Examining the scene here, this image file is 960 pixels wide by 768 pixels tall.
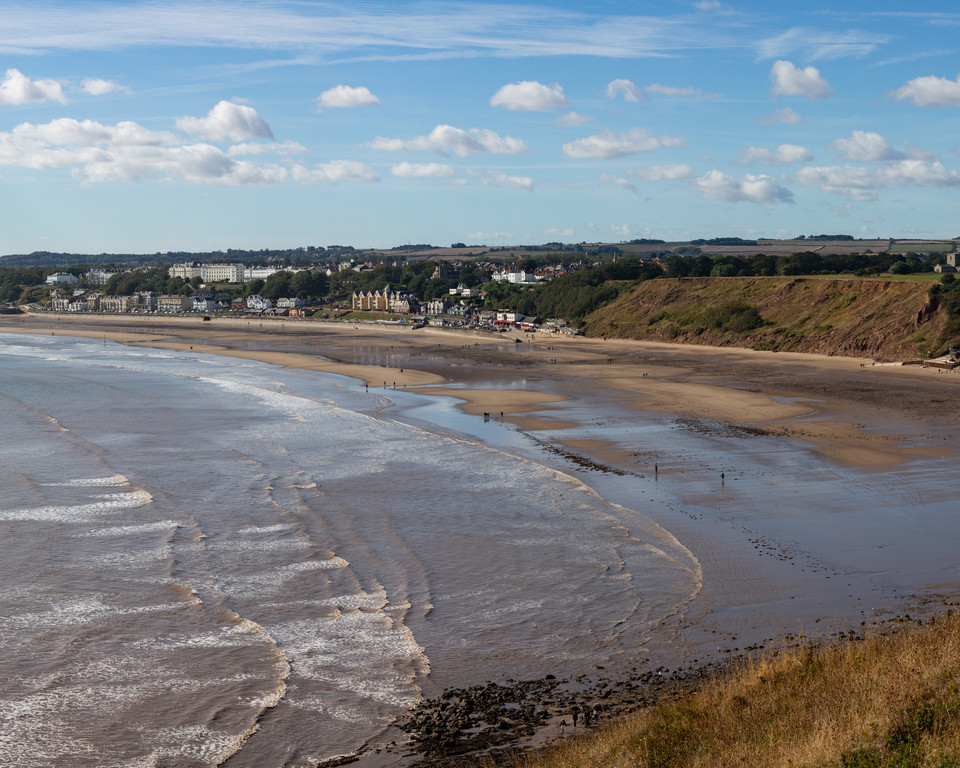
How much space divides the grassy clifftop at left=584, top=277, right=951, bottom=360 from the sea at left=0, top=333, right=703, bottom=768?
45.1 metres

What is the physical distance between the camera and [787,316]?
8500 cm

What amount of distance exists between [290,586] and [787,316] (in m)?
74.7

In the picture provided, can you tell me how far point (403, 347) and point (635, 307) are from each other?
98.9 ft

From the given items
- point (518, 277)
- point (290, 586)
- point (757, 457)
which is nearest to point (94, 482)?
point (290, 586)

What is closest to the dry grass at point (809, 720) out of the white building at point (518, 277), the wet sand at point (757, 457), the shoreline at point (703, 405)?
the shoreline at point (703, 405)

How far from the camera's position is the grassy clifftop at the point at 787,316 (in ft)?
229

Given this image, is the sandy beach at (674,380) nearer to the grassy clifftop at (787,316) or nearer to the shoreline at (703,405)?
the shoreline at (703,405)

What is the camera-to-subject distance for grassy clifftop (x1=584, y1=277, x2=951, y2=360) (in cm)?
6975

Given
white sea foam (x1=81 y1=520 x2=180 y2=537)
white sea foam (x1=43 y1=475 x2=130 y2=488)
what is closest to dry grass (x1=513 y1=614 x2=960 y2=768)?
white sea foam (x1=81 y1=520 x2=180 y2=537)

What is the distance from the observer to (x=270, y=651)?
1555 centimetres

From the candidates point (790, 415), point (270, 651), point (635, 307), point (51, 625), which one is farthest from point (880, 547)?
point (635, 307)

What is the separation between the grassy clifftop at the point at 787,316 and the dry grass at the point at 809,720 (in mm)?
57945

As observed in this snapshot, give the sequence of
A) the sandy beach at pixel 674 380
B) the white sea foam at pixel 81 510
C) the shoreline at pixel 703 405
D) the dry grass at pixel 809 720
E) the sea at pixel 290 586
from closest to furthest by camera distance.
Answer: the dry grass at pixel 809 720, the sea at pixel 290 586, the shoreline at pixel 703 405, the white sea foam at pixel 81 510, the sandy beach at pixel 674 380

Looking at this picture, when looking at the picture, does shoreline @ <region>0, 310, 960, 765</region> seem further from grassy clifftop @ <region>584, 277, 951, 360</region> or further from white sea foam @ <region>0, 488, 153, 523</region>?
white sea foam @ <region>0, 488, 153, 523</region>
